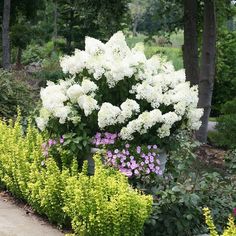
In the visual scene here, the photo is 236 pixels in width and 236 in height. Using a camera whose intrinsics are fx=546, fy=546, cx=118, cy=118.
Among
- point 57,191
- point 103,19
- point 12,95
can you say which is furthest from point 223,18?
point 57,191

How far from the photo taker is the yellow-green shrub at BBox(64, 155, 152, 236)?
3996 millimetres

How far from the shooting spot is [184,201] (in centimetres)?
438

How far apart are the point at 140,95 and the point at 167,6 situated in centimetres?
724

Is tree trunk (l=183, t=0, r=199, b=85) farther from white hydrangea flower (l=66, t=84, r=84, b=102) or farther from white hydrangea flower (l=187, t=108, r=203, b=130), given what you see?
white hydrangea flower (l=66, t=84, r=84, b=102)

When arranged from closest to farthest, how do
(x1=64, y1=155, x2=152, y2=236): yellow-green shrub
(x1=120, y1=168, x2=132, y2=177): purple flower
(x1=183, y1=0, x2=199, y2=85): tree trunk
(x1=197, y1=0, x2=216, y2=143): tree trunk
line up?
(x1=64, y1=155, x2=152, y2=236): yellow-green shrub
(x1=120, y1=168, x2=132, y2=177): purple flower
(x1=197, y1=0, x2=216, y2=143): tree trunk
(x1=183, y1=0, x2=199, y2=85): tree trunk

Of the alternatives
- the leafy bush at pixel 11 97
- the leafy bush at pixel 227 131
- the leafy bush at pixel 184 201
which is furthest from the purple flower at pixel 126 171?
the leafy bush at pixel 227 131

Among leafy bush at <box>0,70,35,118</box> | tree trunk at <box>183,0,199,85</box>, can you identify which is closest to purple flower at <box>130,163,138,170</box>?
leafy bush at <box>0,70,35,118</box>

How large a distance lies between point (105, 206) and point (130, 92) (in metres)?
1.39

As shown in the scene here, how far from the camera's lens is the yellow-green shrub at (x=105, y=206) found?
4.00 m

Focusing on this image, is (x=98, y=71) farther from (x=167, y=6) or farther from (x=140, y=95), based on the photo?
(x=167, y=6)

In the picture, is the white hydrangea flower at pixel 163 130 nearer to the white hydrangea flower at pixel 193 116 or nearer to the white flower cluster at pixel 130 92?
the white flower cluster at pixel 130 92

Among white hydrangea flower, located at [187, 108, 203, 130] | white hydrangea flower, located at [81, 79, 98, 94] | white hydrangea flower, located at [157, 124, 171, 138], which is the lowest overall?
white hydrangea flower, located at [157, 124, 171, 138]

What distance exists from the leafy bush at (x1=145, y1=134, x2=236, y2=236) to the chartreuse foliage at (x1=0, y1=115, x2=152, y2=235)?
32cm

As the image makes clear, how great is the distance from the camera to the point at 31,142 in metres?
5.67
